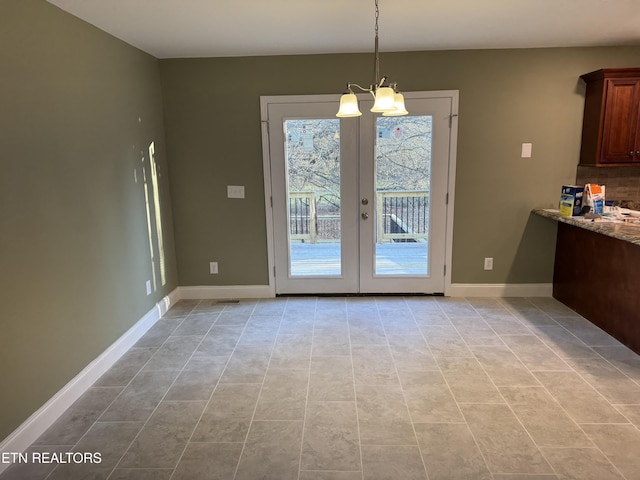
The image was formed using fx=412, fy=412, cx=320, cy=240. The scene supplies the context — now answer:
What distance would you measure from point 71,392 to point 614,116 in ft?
15.5

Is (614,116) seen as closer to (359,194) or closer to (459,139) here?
(459,139)

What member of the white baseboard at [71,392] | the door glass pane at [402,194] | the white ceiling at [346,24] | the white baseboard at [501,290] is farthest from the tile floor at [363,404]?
the white ceiling at [346,24]

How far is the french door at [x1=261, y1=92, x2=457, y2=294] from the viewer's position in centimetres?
401

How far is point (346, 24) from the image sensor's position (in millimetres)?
3062

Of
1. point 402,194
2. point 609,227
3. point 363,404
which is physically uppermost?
point 402,194

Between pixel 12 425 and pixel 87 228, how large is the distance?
1.23 m

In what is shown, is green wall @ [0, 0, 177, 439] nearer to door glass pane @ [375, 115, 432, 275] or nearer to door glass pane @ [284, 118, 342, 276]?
door glass pane @ [284, 118, 342, 276]

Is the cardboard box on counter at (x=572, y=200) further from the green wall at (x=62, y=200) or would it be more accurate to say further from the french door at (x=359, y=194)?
the green wall at (x=62, y=200)

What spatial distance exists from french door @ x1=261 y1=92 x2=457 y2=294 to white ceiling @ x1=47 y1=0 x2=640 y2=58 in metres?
0.58

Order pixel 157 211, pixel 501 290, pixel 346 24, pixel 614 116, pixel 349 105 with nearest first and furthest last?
pixel 349 105 < pixel 346 24 < pixel 614 116 < pixel 157 211 < pixel 501 290

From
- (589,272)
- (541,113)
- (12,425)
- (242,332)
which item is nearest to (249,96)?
(242,332)

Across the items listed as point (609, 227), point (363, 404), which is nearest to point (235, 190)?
point (363, 404)

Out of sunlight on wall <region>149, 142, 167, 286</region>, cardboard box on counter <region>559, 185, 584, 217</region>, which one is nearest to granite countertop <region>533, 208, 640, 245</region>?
cardboard box on counter <region>559, 185, 584, 217</region>

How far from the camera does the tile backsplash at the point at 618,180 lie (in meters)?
3.95
